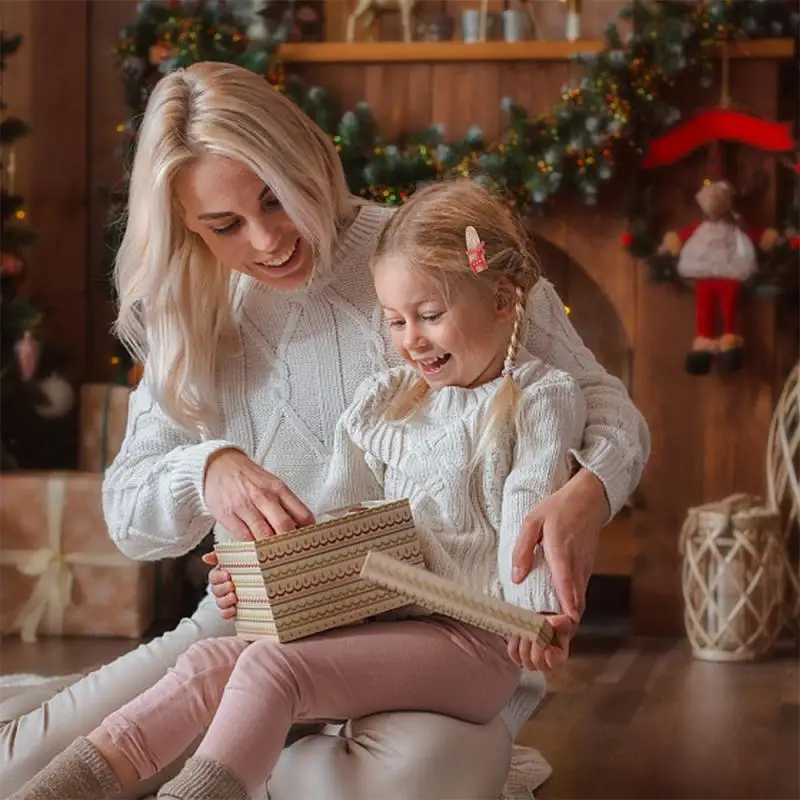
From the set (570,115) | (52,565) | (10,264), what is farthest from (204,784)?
(10,264)

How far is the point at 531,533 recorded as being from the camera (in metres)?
1.70

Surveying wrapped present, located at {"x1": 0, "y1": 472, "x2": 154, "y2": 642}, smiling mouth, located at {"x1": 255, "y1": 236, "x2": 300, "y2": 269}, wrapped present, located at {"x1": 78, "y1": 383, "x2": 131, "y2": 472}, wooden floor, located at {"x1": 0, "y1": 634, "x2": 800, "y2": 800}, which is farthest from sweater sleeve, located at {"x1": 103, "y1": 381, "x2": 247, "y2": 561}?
wrapped present, located at {"x1": 78, "y1": 383, "x2": 131, "y2": 472}

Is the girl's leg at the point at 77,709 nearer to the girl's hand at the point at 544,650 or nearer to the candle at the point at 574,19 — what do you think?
the girl's hand at the point at 544,650

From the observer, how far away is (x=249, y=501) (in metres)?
1.76

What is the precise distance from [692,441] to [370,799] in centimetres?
217

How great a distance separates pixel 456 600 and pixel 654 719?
1.38m

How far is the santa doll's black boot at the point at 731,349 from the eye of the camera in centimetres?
364

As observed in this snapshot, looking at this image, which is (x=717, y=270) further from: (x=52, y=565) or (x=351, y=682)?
(x=351, y=682)

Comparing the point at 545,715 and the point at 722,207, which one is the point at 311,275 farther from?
the point at 722,207

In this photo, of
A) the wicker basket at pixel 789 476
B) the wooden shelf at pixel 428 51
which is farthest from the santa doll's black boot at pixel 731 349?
the wooden shelf at pixel 428 51

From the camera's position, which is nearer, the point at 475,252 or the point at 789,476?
the point at 475,252

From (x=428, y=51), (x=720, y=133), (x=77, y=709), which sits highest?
(x=428, y=51)

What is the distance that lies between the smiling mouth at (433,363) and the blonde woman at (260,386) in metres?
0.21

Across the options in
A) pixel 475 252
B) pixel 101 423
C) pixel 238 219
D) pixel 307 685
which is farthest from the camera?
pixel 101 423
